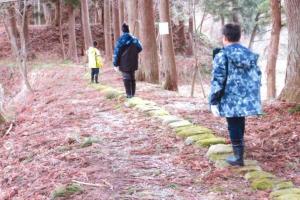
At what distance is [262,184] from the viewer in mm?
4902

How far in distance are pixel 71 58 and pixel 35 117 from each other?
72.7 ft

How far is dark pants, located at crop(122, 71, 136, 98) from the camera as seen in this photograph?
10789 mm

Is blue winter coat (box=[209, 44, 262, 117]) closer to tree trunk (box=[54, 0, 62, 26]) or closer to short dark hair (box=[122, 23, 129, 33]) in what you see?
short dark hair (box=[122, 23, 129, 33])

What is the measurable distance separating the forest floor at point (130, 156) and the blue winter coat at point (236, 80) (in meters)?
0.75

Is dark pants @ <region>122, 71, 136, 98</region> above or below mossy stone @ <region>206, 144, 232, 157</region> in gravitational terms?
above

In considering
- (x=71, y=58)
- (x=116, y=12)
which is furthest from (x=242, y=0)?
(x=71, y=58)

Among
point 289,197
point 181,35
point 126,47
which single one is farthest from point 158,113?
point 181,35

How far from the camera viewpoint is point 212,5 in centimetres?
3284

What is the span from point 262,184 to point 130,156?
2.01 m

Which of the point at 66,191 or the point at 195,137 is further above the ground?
the point at 195,137

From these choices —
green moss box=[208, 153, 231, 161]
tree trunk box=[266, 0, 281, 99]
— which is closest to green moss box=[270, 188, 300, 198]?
green moss box=[208, 153, 231, 161]

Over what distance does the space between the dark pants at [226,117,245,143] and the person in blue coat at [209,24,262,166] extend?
2.4 inches

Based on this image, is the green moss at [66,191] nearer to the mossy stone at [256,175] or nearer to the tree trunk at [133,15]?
the mossy stone at [256,175]

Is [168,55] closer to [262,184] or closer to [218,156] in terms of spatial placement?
[218,156]
